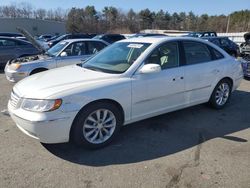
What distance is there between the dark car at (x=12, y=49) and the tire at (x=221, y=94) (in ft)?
29.0

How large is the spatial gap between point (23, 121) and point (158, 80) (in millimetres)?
2093

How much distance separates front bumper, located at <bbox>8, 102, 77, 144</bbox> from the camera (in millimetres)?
Result: 3211

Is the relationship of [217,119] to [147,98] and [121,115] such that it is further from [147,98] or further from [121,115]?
[121,115]

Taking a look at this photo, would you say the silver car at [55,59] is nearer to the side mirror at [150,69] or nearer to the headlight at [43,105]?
the side mirror at [150,69]

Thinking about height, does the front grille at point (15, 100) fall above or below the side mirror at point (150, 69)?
below

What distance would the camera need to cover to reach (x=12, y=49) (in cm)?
1123

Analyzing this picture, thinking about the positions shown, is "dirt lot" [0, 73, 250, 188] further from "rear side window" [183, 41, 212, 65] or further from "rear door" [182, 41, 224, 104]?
→ "rear side window" [183, 41, 212, 65]

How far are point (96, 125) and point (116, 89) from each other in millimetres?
593

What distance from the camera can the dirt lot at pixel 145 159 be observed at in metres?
2.98

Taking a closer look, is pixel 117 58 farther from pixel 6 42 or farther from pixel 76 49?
pixel 6 42

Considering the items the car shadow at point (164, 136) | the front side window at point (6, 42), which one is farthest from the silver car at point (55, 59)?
the front side window at point (6, 42)

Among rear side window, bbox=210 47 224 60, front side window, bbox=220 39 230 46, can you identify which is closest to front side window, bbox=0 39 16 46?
rear side window, bbox=210 47 224 60

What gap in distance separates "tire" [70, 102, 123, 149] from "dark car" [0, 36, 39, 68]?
8856mm

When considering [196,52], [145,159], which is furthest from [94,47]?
[145,159]
